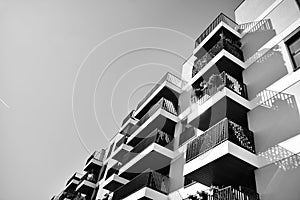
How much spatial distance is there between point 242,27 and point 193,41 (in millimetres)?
3229

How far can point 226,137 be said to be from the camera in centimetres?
894

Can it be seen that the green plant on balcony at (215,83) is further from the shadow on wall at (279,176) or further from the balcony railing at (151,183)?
the balcony railing at (151,183)

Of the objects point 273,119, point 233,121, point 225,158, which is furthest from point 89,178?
point 273,119

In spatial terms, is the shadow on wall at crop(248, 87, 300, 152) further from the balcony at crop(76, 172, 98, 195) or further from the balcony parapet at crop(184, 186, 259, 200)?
the balcony at crop(76, 172, 98, 195)

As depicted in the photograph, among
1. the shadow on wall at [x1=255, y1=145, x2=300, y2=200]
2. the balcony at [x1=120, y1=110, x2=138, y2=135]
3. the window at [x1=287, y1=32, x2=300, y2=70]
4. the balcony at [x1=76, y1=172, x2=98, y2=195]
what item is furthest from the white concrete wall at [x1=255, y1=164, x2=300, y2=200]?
the balcony at [x1=76, y1=172, x2=98, y2=195]

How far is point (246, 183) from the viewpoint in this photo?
29.5 feet

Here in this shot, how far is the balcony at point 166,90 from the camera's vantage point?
57.9ft

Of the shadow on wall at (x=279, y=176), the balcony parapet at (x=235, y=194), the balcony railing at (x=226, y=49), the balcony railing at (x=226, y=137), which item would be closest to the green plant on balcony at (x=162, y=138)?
the balcony railing at (x=226, y=137)

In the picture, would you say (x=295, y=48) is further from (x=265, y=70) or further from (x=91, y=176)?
(x=91, y=176)

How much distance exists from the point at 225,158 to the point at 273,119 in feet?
8.20

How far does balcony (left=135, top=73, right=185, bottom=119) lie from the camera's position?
1764 centimetres

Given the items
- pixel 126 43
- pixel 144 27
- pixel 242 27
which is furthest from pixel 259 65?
pixel 126 43

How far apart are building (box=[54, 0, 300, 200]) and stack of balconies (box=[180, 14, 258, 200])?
0.13 ft

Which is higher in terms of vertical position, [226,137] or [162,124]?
[162,124]
